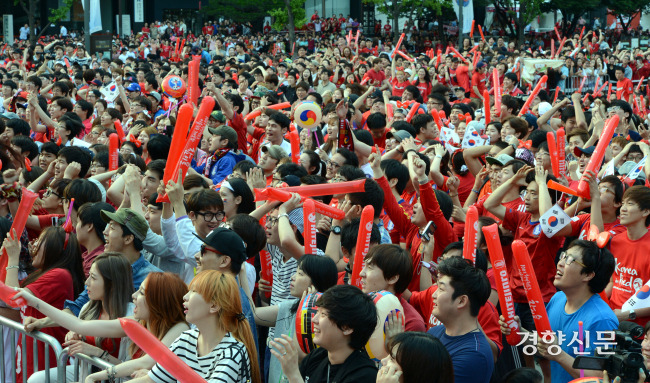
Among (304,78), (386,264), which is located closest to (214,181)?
(386,264)

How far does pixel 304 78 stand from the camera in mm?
15984

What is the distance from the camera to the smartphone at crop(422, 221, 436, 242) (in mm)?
5340

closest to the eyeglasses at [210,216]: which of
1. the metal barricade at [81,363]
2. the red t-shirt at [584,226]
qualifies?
the metal barricade at [81,363]

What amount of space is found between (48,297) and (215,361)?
1.56 meters

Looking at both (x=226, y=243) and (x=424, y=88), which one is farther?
(x=424, y=88)

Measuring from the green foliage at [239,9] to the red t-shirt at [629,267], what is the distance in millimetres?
36047

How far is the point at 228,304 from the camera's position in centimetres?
374

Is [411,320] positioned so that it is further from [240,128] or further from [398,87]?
[398,87]

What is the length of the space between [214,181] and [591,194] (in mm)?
3601

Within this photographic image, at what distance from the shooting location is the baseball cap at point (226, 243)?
436cm

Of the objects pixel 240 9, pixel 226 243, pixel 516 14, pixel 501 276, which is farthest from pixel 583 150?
pixel 240 9

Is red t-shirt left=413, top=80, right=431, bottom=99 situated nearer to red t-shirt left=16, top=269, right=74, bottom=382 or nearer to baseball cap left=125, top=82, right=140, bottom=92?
baseball cap left=125, top=82, right=140, bottom=92

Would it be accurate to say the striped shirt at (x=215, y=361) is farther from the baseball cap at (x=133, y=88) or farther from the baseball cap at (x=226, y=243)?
the baseball cap at (x=133, y=88)

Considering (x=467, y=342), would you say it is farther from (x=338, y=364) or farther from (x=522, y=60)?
(x=522, y=60)
